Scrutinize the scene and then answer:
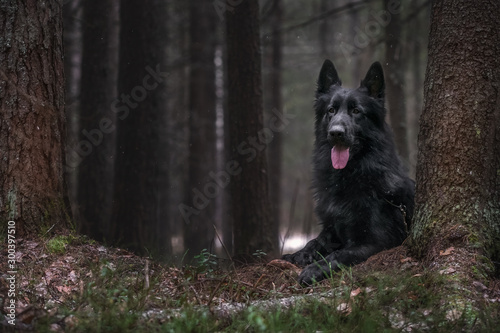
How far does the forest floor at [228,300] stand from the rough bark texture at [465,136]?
34cm

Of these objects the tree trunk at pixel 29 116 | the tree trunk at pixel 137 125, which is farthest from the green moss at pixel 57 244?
the tree trunk at pixel 137 125

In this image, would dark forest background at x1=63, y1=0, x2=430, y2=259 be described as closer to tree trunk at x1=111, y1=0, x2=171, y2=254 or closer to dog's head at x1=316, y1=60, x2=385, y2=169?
tree trunk at x1=111, y1=0, x2=171, y2=254

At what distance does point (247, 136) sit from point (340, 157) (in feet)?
8.40

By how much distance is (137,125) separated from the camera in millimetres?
9102

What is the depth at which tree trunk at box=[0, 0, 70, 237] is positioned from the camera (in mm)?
4766

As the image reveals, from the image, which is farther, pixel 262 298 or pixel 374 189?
pixel 374 189

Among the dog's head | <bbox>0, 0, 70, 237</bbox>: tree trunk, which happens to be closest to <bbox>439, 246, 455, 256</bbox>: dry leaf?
the dog's head

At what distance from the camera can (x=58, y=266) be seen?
4.57m

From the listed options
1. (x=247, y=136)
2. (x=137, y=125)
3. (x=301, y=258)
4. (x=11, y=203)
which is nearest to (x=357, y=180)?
(x=301, y=258)

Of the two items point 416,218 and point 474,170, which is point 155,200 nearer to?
point 416,218

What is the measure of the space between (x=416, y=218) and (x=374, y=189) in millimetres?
1086

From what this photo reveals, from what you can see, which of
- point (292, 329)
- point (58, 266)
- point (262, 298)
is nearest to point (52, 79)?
point (58, 266)

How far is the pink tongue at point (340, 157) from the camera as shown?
5.90 m

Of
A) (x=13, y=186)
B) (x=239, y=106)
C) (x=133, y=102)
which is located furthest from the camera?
(x=133, y=102)
